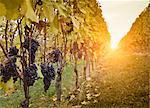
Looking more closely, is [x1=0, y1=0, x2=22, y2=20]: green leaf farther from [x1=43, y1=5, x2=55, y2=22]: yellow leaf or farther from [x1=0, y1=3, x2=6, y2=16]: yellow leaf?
[x1=43, y1=5, x2=55, y2=22]: yellow leaf

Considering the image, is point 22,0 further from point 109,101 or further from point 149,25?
point 149,25

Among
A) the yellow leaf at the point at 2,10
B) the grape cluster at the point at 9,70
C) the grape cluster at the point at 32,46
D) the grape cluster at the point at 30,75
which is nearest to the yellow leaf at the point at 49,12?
the yellow leaf at the point at 2,10

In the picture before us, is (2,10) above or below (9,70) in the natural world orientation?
above

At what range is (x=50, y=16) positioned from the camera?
1771 mm

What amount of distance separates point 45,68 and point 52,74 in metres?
0.10

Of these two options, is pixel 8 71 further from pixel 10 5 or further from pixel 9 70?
pixel 10 5

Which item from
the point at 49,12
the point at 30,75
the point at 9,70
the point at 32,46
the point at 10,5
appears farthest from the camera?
the point at 32,46

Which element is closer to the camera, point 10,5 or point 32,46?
point 10,5

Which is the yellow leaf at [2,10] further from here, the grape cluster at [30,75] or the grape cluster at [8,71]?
the grape cluster at [30,75]

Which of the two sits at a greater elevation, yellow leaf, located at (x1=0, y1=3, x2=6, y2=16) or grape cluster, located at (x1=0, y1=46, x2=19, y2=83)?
yellow leaf, located at (x1=0, y1=3, x2=6, y2=16)

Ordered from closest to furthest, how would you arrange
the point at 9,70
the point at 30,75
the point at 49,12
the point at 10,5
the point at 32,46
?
the point at 10,5
the point at 49,12
the point at 9,70
the point at 30,75
the point at 32,46

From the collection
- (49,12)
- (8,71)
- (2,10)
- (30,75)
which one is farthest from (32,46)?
(2,10)

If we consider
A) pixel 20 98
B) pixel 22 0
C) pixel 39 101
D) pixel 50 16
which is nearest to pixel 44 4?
pixel 50 16

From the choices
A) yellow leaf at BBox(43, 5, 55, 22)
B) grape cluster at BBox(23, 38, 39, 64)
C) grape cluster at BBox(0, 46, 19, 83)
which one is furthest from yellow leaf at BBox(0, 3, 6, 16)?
grape cluster at BBox(23, 38, 39, 64)
